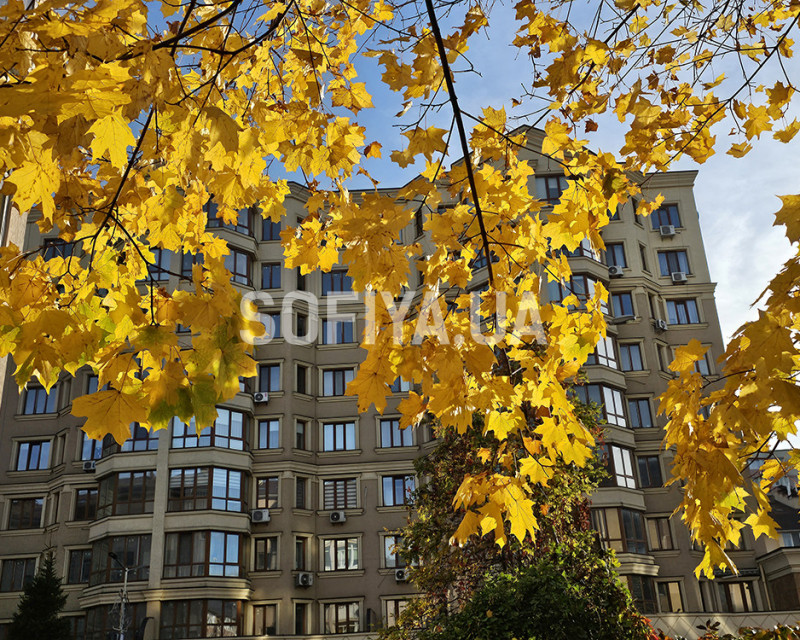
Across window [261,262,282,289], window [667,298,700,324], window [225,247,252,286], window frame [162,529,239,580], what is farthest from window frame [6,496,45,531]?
window [667,298,700,324]

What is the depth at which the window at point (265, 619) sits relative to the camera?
70.0 ft

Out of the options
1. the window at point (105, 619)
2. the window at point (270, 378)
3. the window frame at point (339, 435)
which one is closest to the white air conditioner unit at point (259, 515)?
the window frame at point (339, 435)

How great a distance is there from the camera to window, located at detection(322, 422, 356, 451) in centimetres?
2472

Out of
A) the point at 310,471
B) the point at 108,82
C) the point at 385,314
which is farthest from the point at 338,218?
the point at 310,471

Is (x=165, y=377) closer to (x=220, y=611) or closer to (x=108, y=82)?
(x=108, y=82)

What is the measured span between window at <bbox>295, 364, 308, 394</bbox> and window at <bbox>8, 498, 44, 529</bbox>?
9.46 m

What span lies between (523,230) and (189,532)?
20.1 m

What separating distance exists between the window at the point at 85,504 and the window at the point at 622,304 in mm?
19081

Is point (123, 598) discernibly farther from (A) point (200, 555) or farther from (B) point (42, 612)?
(B) point (42, 612)

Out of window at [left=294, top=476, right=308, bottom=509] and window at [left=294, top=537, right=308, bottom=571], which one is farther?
window at [left=294, top=476, right=308, bottom=509]

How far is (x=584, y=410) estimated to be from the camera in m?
13.7

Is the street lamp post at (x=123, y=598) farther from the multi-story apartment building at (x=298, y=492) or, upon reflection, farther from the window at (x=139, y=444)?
the window at (x=139, y=444)

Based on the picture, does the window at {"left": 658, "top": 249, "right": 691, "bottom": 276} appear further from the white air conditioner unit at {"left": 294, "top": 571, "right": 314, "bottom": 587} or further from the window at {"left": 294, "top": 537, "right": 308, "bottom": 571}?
the white air conditioner unit at {"left": 294, "top": 571, "right": 314, "bottom": 587}

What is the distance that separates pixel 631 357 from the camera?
24.8 m
